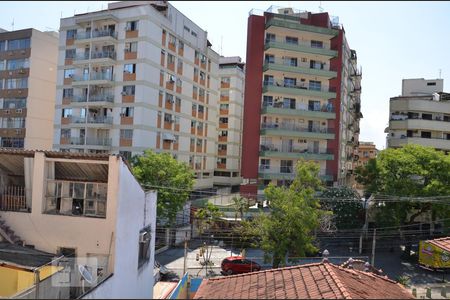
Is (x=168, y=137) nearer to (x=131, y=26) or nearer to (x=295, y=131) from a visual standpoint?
(x=131, y=26)

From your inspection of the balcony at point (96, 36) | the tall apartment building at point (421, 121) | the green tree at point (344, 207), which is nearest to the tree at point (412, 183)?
the green tree at point (344, 207)

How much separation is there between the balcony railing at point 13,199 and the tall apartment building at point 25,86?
3524 cm

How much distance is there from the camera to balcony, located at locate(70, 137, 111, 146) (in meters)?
38.9

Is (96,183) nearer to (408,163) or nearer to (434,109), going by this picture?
(408,163)

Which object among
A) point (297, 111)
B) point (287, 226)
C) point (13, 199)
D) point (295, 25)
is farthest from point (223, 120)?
point (13, 199)

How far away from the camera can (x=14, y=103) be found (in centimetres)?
4622

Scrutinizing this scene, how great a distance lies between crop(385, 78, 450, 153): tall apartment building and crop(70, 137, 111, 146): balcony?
30.1 meters

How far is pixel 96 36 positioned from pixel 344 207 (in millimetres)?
27455

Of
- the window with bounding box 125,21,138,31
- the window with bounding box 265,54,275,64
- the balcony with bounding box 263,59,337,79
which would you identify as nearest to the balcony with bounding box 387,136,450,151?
the balcony with bounding box 263,59,337,79

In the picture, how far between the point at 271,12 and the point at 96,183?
31.6 metres

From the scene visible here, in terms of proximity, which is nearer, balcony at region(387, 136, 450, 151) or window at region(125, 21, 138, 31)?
window at region(125, 21, 138, 31)

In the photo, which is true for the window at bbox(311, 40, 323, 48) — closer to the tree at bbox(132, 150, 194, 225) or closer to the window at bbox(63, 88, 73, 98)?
the tree at bbox(132, 150, 194, 225)

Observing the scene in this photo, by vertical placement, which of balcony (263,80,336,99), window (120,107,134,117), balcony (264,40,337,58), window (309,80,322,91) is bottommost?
window (120,107,134,117)

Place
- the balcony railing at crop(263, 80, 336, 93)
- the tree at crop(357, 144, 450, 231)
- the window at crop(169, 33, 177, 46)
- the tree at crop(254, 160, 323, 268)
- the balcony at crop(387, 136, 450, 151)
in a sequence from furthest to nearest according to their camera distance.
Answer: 1. the balcony at crop(387, 136, 450, 151)
2. the window at crop(169, 33, 177, 46)
3. the balcony railing at crop(263, 80, 336, 93)
4. the tree at crop(357, 144, 450, 231)
5. the tree at crop(254, 160, 323, 268)
